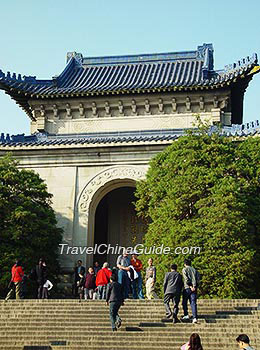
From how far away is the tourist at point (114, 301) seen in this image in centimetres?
1123

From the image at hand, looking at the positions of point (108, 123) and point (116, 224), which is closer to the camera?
point (116, 224)

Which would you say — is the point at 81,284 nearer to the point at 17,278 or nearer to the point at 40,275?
the point at 40,275

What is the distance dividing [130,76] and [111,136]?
4.38m

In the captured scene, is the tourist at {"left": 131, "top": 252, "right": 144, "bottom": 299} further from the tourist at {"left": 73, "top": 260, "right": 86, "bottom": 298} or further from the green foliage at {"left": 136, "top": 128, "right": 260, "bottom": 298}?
the tourist at {"left": 73, "top": 260, "right": 86, "bottom": 298}

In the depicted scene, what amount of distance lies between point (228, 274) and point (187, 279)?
3.15m

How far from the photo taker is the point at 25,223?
16.9 metres

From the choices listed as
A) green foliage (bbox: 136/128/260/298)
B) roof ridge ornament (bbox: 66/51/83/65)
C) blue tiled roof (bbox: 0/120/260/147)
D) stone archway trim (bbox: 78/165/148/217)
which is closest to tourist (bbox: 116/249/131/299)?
green foliage (bbox: 136/128/260/298)

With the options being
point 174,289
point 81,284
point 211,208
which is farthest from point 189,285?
point 81,284

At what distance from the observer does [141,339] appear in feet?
36.2

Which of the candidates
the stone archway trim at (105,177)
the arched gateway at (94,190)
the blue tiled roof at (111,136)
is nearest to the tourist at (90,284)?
the arched gateway at (94,190)

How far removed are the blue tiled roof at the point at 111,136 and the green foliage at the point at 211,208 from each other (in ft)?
6.12

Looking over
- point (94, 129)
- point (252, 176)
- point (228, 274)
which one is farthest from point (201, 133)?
point (94, 129)

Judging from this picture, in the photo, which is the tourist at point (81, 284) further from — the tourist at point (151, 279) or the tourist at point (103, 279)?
the tourist at point (151, 279)

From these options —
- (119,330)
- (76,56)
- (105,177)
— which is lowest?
(119,330)
